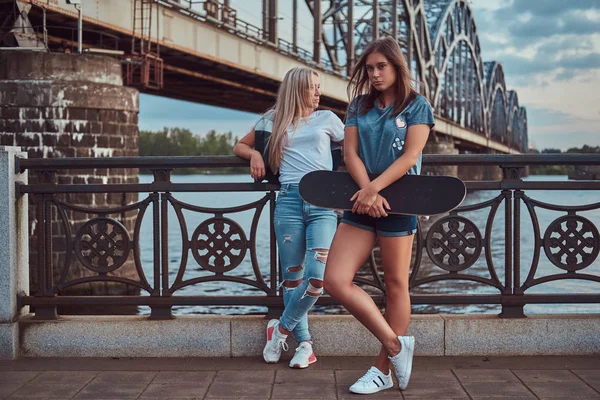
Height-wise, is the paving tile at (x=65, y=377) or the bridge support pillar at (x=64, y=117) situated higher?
the bridge support pillar at (x=64, y=117)

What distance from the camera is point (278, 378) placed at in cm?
458

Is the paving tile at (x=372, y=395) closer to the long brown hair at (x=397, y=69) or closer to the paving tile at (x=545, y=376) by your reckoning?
the paving tile at (x=545, y=376)

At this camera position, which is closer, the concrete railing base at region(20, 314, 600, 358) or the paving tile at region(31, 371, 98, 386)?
the paving tile at region(31, 371, 98, 386)

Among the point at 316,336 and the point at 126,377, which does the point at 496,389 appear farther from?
the point at 126,377

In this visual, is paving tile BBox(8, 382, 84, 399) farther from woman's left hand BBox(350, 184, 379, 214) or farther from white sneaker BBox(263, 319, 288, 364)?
woman's left hand BBox(350, 184, 379, 214)

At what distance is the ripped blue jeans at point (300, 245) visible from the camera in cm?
467

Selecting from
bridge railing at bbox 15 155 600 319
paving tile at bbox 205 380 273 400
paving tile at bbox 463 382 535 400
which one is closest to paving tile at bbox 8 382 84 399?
paving tile at bbox 205 380 273 400

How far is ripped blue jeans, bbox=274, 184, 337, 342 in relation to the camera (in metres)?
4.67

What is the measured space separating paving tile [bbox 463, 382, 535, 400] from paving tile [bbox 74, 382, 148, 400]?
1.69 metres

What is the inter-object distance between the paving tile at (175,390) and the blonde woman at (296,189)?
2.06 ft

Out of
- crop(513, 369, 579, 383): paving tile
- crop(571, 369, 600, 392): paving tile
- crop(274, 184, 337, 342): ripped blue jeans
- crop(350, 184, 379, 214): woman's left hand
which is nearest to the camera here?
crop(350, 184, 379, 214): woman's left hand

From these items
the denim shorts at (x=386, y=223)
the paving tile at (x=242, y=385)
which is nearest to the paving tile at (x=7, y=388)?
the paving tile at (x=242, y=385)

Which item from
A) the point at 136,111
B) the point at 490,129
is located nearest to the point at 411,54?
the point at 490,129

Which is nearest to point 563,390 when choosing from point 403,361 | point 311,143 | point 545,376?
point 545,376
